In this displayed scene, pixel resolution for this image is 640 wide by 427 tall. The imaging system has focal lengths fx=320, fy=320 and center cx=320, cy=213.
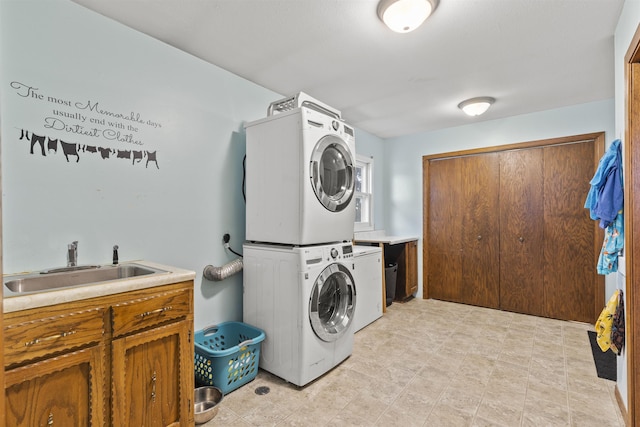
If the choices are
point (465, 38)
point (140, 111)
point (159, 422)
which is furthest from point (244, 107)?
point (159, 422)

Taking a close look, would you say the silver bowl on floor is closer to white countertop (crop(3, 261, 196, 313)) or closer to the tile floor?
the tile floor

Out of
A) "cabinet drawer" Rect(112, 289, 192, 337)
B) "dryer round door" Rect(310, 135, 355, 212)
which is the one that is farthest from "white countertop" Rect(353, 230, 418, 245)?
"cabinet drawer" Rect(112, 289, 192, 337)

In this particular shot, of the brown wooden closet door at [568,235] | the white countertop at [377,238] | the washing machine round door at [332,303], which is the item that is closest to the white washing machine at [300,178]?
the washing machine round door at [332,303]

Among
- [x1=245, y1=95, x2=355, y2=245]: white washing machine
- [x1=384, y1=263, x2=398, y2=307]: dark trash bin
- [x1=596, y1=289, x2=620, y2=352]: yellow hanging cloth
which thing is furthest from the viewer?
[x1=384, y1=263, x2=398, y2=307]: dark trash bin

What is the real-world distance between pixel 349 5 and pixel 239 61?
1056mm

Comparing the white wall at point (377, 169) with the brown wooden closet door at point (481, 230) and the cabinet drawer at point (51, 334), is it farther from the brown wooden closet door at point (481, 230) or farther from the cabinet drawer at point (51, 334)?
the cabinet drawer at point (51, 334)

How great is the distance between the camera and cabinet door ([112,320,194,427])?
4.87 feet

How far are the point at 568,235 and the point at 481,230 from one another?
0.88 metres

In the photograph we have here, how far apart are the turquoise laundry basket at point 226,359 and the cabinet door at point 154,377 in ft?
1.20

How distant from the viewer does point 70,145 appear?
6.14 feet

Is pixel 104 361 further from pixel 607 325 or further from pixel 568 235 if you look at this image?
pixel 568 235

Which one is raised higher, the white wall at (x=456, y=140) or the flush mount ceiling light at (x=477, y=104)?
the flush mount ceiling light at (x=477, y=104)

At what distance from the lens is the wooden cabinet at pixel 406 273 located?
4.29 meters

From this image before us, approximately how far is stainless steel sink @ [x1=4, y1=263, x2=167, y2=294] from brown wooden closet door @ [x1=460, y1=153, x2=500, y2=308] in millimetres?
3712
